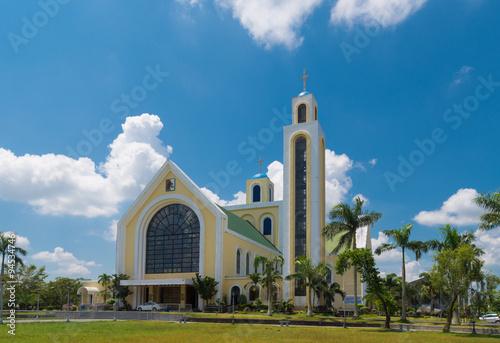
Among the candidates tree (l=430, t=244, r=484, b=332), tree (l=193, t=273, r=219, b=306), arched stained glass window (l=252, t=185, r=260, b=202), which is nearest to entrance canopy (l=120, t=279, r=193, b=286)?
tree (l=193, t=273, r=219, b=306)

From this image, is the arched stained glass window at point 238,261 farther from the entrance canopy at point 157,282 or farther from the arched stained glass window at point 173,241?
the entrance canopy at point 157,282

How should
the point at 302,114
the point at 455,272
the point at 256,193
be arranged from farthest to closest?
the point at 256,193 < the point at 302,114 < the point at 455,272

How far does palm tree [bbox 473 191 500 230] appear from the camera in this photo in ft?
83.6

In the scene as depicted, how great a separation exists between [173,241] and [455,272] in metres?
29.1

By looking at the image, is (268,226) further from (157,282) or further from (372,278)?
(372,278)

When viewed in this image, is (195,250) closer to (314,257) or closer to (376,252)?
(314,257)

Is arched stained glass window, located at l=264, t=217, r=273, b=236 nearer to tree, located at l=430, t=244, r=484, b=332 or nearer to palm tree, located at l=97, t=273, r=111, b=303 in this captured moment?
palm tree, located at l=97, t=273, r=111, b=303

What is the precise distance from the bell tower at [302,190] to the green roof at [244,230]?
16.2 feet

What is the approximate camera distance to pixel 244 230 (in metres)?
52.2

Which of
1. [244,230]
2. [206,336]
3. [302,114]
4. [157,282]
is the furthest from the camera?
[302,114]

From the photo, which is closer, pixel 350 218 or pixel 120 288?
pixel 350 218

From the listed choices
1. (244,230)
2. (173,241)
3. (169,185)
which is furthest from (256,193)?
(173,241)

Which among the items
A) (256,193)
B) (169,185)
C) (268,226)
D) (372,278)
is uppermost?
(256,193)

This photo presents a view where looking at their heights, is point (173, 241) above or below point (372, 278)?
above
